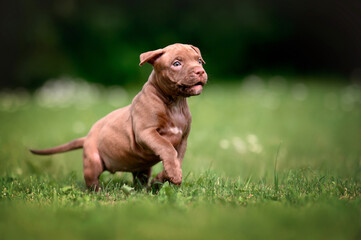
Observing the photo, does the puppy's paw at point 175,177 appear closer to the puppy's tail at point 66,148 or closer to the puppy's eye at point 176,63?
the puppy's eye at point 176,63

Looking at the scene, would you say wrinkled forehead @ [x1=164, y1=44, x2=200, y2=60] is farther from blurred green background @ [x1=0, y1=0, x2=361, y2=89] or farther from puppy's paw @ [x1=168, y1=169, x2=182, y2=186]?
blurred green background @ [x1=0, y1=0, x2=361, y2=89]

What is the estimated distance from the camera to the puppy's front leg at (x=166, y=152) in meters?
3.38

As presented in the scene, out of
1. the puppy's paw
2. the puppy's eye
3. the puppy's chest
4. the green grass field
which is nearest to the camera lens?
the green grass field

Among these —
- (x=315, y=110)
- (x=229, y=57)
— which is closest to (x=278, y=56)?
(x=229, y=57)

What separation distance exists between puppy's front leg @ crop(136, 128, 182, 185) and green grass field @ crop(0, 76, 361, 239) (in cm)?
12

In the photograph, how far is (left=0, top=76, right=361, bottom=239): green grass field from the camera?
2.51 meters

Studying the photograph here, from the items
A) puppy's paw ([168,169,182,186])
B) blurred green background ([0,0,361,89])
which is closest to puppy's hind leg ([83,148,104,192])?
puppy's paw ([168,169,182,186])

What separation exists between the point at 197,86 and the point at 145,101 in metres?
0.49

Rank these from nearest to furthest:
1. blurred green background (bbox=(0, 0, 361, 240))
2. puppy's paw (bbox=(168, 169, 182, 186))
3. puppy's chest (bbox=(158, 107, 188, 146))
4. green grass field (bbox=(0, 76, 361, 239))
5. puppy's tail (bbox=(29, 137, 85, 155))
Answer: green grass field (bbox=(0, 76, 361, 239)) → blurred green background (bbox=(0, 0, 361, 240)) → puppy's paw (bbox=(168, 169, 182, 186)) → puppy's chest (bbox=(158, 107, 188, 146)) → puppy's tail (bbox=(29, 137, 85, 155))

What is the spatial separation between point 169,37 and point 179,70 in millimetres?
12111

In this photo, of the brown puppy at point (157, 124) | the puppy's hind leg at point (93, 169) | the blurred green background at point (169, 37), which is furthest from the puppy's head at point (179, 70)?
the blurred green background at point (169, 37)

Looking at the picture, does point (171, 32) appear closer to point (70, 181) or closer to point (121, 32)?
point (121, 32)

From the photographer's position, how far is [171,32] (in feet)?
Answer: 51.3

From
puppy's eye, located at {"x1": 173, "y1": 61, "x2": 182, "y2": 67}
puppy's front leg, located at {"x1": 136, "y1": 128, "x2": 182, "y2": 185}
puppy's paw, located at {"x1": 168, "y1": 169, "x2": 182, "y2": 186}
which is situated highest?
puppy's eye, located at {"x1": 173, "y1": 61, "x2": 182, "y2": 67}
